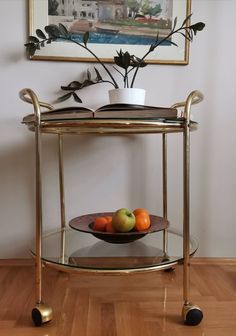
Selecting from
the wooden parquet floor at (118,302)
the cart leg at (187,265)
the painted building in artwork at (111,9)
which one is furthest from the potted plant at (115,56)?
the wooden parquet floor at (118,302)

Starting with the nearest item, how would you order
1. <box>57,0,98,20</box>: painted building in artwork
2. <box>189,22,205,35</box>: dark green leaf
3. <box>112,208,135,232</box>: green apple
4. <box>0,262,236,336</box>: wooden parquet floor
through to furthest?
<box>0,262,236,336</box>: wooden parquet floor, <box>112,208,135,232</box>: green apple, <box>189,22,205,35</box>: dark green leaf, <box>57,0,98,20</box>: painted building in artwork

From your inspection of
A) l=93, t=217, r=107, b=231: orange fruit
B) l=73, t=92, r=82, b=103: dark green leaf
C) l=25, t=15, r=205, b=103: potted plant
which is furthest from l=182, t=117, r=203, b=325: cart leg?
l=73, t=92, r=82, b=103: dark green leaf

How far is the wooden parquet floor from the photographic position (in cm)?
81

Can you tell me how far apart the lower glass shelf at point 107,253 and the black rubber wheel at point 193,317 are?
0.12 metres

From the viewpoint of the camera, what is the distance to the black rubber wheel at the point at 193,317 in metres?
0.82

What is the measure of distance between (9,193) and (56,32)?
0.57 meters

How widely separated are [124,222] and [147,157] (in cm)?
37

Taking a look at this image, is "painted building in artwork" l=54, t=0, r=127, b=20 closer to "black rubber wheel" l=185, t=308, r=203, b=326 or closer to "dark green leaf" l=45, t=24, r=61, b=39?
"dark green leaf" l=45, t=24, r=61, b=39

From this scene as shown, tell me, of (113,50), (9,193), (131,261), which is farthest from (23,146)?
(131,261)

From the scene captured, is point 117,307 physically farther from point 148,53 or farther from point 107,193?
point 148,53

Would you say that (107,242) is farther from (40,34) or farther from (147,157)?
(40,34)

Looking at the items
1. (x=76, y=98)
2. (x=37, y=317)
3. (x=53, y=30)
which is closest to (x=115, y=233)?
(x=37, y=317)

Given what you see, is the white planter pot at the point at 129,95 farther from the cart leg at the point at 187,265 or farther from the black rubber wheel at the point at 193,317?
the black rubber wheel at the point at 193,317

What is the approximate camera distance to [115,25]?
1235 mm
